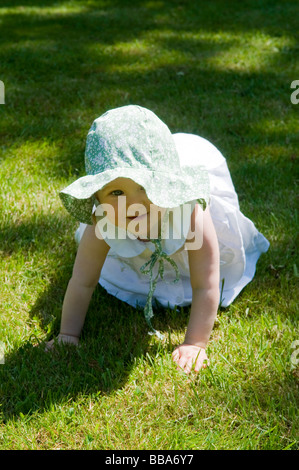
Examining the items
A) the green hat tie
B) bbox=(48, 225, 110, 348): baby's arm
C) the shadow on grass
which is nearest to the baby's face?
the green hat tie

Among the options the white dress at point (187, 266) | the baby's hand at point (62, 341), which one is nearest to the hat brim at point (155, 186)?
the white dress at point (187, 266)

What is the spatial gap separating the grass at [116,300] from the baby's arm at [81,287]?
0.23ft

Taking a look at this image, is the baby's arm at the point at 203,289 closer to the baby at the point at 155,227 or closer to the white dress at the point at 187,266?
the baby at the point at 155,227

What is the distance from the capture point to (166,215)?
6.97 ft

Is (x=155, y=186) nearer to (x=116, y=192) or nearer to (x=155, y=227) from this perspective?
(x=116, y=192)

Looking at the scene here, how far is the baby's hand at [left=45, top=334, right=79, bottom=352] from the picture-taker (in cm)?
220

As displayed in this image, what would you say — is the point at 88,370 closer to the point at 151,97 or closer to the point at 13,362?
the point at 13,362

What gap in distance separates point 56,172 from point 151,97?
143 centimetres

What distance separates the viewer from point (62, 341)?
2197 mm

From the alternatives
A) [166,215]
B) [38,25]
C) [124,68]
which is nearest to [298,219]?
[166,215]

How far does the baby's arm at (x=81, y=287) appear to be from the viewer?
2.27 meters

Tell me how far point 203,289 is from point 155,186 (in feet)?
1.74

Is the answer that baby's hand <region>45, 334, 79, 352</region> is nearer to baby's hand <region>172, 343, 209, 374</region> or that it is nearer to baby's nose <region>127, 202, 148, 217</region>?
baby's hand <region>172, 343, 209, 374</region>

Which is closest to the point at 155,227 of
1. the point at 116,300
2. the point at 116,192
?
the point at 116,192
